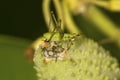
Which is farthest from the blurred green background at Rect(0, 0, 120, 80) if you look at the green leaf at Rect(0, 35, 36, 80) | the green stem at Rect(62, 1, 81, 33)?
the green stem at Rect(62, 1, 81, 33)

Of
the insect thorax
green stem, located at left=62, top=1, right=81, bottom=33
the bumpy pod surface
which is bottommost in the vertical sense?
the bumpy pod surface

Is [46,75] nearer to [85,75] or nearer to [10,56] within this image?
[85,75]

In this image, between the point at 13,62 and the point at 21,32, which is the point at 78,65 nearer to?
the point at 13,62

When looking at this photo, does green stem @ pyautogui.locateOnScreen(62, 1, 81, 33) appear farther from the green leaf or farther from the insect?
the insect

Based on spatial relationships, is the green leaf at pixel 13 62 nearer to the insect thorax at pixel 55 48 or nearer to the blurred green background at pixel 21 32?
the blurred green background at pixel 21 32

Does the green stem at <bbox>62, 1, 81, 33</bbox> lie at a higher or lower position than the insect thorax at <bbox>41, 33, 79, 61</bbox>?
higher

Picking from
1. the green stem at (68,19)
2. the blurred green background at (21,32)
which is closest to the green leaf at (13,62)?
the blurred green background at (21,32)

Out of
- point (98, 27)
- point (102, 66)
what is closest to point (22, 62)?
point (98, 27)

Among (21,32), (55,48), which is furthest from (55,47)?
(21,32)
